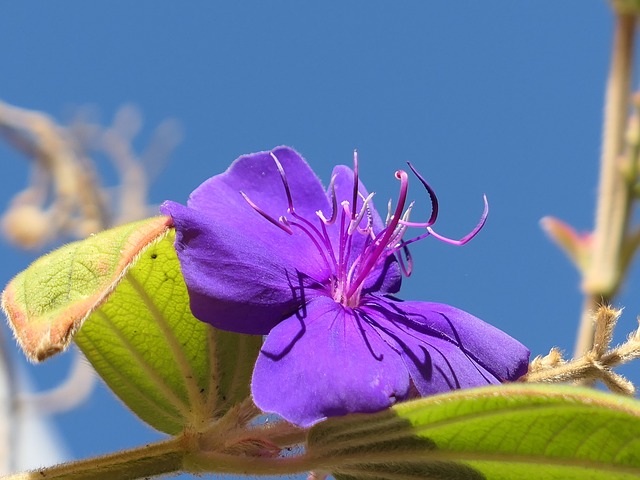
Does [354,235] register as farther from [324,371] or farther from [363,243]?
[324,371]

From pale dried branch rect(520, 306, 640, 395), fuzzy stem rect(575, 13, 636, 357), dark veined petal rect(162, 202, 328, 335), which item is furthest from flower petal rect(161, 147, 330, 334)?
fuzzy stem rect(575, 13, 636, 357)

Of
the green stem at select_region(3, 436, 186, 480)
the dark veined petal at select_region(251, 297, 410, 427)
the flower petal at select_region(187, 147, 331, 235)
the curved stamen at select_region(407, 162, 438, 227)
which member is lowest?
the green stem at select_region(3, 436, 186, 480)

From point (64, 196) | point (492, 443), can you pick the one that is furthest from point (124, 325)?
point (64, 196)

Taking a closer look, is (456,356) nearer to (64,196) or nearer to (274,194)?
(274,194)

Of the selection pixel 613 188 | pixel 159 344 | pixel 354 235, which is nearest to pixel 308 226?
pixel 354 235

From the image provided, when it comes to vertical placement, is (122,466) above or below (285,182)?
below

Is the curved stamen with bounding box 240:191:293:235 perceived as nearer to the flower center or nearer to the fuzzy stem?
the flower center
